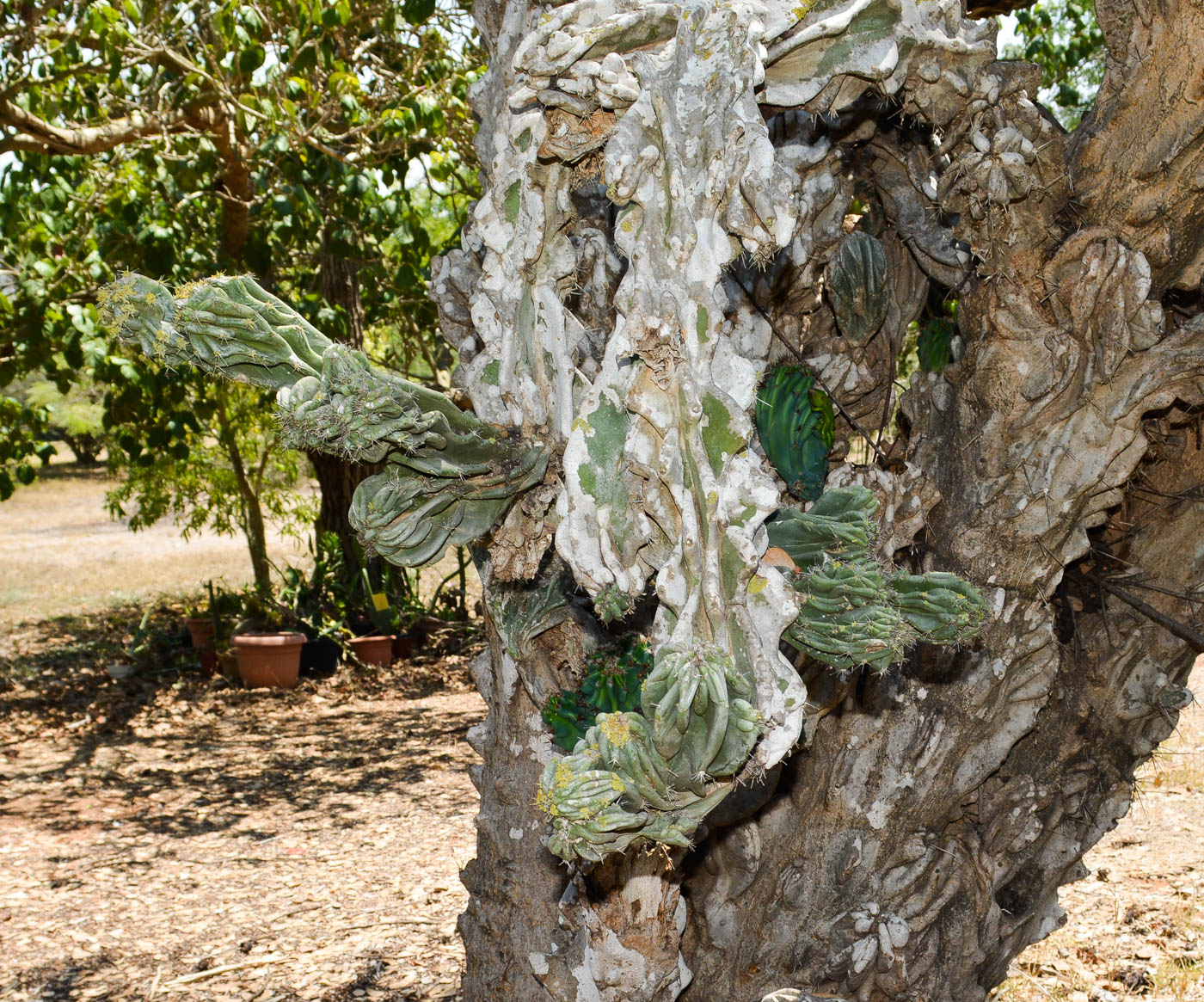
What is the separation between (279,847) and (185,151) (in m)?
4.32

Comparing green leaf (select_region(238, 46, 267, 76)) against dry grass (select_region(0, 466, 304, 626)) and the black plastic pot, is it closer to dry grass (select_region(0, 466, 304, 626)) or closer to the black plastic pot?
the black plastic pot

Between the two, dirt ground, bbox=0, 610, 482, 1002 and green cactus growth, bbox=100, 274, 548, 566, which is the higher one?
green cactus growth, bbox=100, 274, 548, 566

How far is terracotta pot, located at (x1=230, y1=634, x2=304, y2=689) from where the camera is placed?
8.41m

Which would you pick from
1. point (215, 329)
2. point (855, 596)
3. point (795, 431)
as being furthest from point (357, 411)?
point (795, 431)

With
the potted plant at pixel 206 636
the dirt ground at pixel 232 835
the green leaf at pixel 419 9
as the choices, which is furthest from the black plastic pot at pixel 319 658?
the green leaf at pixel 419 9

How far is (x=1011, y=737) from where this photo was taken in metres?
2.85

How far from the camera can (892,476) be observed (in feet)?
8.70

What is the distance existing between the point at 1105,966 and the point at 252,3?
6.00 metres

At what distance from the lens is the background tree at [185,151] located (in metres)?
5.61

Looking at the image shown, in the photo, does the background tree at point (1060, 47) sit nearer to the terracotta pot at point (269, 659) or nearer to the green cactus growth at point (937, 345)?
the green cactus growth at point (937, 345)

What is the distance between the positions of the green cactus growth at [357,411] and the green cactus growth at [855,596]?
47 cm

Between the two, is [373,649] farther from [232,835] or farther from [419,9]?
[419,9]

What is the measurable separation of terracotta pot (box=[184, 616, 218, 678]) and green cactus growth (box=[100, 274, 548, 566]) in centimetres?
789

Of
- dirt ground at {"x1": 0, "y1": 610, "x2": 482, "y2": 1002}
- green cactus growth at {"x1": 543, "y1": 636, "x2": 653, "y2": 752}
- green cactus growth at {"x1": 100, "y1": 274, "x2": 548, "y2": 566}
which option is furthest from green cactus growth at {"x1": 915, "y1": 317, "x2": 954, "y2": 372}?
dirt ground at {"x1": 0, "y1": 610, "x2": 482, "y2": 1002}
